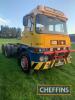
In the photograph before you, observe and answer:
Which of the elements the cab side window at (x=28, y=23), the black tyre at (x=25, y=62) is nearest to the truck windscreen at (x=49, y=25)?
the cab side window at (x=28, y=23)

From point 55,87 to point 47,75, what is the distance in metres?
1.48

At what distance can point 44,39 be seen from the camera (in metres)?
6.26

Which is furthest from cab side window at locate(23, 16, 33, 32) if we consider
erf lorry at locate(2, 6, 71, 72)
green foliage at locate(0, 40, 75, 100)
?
green foliage at locate(0, 40, 75, 100)

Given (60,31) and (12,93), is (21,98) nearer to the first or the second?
(12,93)

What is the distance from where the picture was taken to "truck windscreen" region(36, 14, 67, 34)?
6.43m

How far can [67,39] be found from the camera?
7.27m

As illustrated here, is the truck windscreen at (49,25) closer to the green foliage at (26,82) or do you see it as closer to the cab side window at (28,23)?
the cab side window at (28,23)

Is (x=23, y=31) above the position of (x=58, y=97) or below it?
above

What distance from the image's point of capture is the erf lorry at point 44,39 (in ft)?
20.8

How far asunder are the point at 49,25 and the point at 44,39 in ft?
2.78

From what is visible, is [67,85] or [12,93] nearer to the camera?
[12,93]

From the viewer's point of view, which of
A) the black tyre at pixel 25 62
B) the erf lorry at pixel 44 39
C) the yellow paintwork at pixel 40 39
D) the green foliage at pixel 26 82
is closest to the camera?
the green foliage at pixel 26 82

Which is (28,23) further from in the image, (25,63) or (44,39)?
(25,63)

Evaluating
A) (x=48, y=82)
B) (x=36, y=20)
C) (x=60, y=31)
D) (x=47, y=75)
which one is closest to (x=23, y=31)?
(x=36, y=20)
